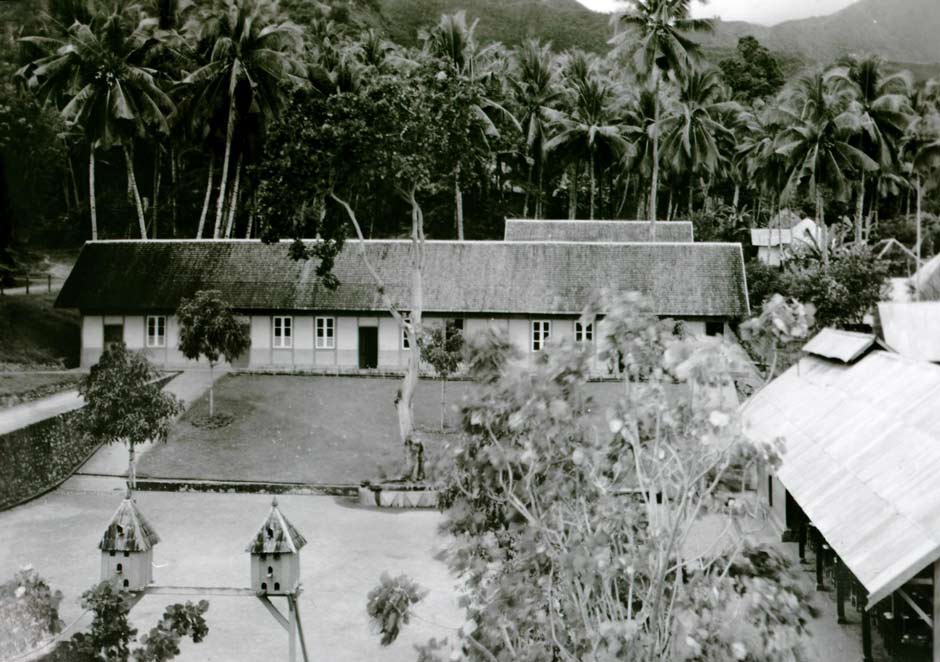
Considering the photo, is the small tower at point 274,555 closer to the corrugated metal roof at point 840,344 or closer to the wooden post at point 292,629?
the wooden post at point 292,629

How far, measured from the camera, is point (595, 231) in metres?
11.1

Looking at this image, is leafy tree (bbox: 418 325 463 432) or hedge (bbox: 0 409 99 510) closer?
hedge (bbox: 0 409 99 510)

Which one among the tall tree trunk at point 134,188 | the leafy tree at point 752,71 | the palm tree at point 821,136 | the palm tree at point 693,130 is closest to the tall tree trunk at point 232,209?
the tall tree trunk at point 134,188

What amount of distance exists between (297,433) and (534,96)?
4.94 m

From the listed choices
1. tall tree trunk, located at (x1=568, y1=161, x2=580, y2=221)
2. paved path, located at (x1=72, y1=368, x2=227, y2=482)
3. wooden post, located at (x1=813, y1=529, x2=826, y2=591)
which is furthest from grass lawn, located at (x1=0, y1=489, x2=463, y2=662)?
tall tree trunk, located at (x1=568, y1=161, x2=580, y2=221)

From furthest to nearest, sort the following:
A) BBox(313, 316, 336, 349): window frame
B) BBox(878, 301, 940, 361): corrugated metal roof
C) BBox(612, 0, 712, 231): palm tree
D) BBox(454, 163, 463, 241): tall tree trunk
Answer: BBox(313, 316, 336, 349): window frame
BBox(454, 163, 463, 241): tall tree trunk
BBox(612, 0, 712, 231): palm tree
BBox(878, 301, 940, 361): corrugated metal roof

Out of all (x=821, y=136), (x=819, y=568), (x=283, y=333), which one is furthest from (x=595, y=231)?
(x=819, y=568)

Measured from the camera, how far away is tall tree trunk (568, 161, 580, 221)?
11188 millimetres

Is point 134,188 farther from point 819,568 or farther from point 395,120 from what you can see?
point 819,568

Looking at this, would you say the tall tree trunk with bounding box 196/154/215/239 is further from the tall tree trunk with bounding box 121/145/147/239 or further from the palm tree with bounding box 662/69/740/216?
the palm tree with bounding box 662/69/740/216

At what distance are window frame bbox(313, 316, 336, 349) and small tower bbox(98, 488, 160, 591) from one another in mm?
4810

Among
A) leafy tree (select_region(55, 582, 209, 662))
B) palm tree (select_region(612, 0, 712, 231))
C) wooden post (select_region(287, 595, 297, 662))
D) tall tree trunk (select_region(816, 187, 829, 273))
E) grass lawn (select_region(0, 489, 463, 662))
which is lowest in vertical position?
grass lawn (select_region(0, 489, 463, 662))

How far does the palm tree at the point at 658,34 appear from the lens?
8266mm

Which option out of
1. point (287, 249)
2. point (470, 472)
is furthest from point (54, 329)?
point (470, 472)
